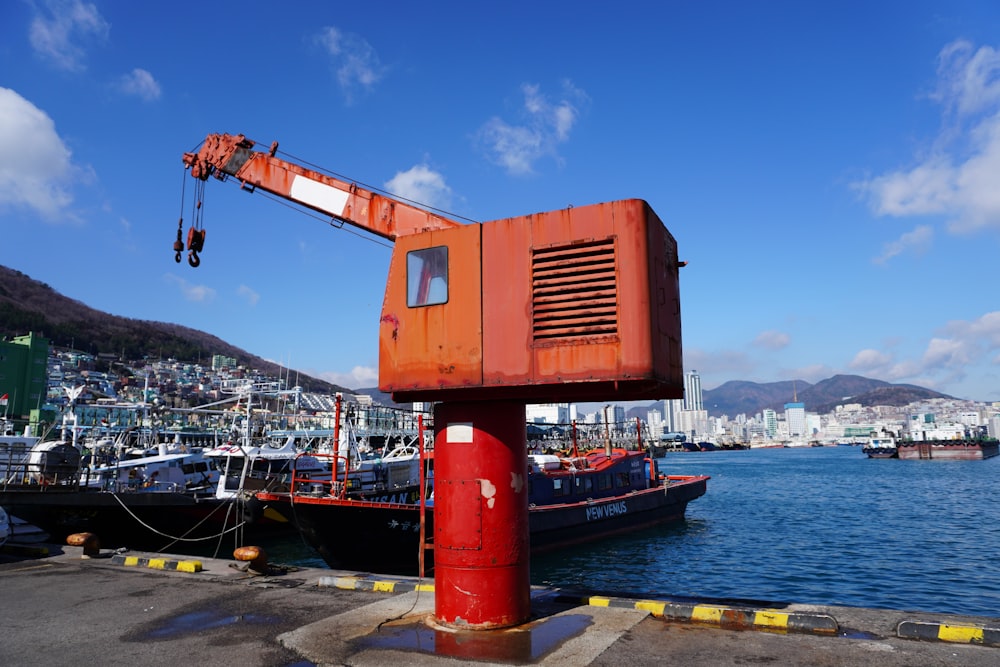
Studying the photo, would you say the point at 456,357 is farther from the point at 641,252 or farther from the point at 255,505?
the point at 255,505

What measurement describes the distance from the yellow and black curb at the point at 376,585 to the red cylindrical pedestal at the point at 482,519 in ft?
6.83

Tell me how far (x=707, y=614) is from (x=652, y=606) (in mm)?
680

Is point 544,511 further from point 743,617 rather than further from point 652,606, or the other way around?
point 743,617

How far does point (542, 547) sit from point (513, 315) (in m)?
17.0

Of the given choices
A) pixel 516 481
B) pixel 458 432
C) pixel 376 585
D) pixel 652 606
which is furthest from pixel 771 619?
pixel 376 585

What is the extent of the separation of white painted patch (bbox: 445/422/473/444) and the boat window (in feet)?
4.83

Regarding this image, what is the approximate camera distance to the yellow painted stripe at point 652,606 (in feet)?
25.2

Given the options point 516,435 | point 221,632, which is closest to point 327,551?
point 221,632

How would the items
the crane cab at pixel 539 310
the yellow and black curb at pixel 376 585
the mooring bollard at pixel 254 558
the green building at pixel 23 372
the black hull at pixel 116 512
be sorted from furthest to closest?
1. the green building at pixel 23 372
2. the black hull at pixel 116 512
3. the mooring bollard at pixel 254 558
4. the yellow and black curb at pixel 376 585
5. the crane cab at pixel 539 310

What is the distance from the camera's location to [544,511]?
2227 cm

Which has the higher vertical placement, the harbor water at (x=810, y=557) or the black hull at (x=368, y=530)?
the black hull at (x=368, y=530)

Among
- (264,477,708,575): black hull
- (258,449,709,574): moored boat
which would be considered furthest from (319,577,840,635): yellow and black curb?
(264,477,708,575): black hull

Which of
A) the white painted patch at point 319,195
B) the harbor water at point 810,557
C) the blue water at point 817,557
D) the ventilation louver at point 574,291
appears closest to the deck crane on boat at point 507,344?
the ventilation louver at point 574,291

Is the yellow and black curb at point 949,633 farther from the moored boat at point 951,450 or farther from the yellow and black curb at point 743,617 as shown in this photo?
the moored boat at point 951,450
